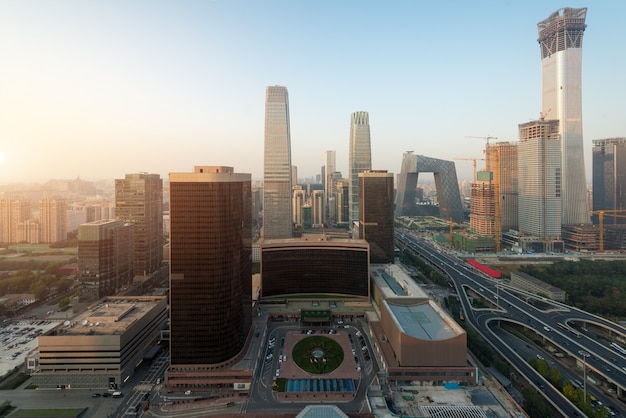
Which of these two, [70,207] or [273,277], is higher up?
[70,207]

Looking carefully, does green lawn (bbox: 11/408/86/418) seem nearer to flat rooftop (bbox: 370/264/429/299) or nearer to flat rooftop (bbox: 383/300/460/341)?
flat rooftop (bbox: 383/300/460/341)

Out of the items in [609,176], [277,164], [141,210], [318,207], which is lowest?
[141,210]

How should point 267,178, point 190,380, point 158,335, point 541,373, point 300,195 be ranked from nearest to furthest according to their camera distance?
point 190,380
point 541,373
point 158,335
point 267,178
point 300,195

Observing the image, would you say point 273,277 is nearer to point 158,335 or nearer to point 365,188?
point 158,335

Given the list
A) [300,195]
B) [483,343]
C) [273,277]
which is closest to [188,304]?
[273,277]

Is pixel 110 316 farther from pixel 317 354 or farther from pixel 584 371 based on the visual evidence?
pixel 584 371

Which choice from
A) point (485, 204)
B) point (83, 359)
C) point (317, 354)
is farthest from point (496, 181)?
point (83, 359)
